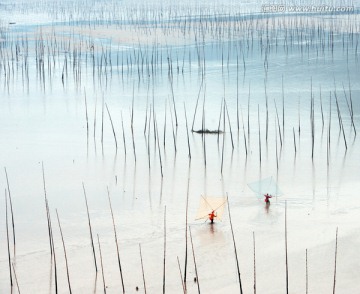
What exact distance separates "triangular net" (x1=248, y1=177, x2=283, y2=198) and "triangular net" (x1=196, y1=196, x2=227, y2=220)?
0.94ft

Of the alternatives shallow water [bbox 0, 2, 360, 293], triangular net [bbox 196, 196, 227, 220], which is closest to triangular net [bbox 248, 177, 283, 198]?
shallow water [bbox 0, 2, 360, 293]

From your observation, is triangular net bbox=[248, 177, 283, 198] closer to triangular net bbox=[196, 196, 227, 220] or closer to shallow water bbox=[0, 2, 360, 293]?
shallow water bbox=[0, 2, 360, 293]

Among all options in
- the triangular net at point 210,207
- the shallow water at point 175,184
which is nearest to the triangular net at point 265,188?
the shallow water at point 175,184

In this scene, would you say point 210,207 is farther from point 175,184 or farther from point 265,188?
point 175,184

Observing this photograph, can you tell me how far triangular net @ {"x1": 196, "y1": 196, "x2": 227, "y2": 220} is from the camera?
3.72 metres

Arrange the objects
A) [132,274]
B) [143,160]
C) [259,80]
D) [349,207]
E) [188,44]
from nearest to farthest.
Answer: [132,274]
[349,207]
[143,160]
[259,80]
[188,44]

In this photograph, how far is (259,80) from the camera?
8.40 metres

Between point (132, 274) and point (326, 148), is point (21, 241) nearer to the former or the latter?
point (132, 274)

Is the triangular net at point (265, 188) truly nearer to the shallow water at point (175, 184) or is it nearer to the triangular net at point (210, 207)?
the shallow water at point (175, 184)

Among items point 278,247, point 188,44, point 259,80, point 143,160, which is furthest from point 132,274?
point 188,44

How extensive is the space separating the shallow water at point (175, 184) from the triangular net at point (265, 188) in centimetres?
5

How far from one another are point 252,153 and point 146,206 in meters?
1.26

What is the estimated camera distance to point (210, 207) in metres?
3.78

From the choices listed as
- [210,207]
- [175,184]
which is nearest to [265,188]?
[210,207]
